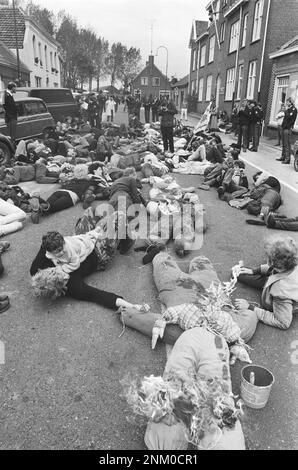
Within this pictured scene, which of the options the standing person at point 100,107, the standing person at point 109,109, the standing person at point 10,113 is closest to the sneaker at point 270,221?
the standing person at point 10,113

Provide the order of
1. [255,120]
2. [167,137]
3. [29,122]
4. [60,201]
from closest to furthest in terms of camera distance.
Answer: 1. [60,201]
2. [29,122]
3. [167,137]
4. [255,120]

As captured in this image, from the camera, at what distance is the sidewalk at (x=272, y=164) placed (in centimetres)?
1013

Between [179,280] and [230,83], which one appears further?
[230,83]

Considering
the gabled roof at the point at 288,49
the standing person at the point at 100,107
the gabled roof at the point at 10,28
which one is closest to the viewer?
the gabled roof at the point at 288,49

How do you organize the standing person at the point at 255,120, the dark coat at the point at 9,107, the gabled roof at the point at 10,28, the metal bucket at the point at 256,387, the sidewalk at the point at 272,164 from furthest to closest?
the gabled roof at the point at 10,28, the standing person at the point at 255,120, the dark coat at the point at 9,107, the sidewalk at the point at 272,164, the metal bucket at the point at 256,387

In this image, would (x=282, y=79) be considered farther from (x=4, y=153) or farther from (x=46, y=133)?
(x=4, y=153)

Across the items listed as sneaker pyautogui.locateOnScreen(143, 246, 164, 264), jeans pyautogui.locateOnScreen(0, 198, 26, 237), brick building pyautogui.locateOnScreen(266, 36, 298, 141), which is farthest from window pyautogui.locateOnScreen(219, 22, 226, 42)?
sneaker pyautogui.locateOnScreen(143, 246, 164, 264)

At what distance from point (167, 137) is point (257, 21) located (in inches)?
501

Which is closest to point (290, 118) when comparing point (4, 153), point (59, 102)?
point (4, 153)

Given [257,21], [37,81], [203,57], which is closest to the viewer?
[257,21]

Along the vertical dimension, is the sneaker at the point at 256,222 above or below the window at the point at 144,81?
below

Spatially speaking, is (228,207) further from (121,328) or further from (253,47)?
(253,47)

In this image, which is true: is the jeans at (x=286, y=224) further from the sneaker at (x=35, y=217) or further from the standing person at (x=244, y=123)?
the standing person at (x=244, y=123)

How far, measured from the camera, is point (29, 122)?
13188mm
